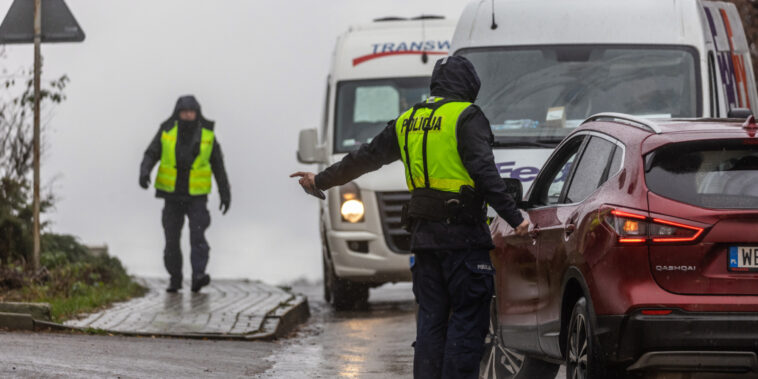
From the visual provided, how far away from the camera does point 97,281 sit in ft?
49.6

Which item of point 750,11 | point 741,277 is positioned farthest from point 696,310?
point 750,11

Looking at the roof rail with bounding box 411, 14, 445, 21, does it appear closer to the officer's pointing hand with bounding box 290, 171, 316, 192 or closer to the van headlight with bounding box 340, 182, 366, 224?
the van headlight with bounding box 340, 182, 366, 224

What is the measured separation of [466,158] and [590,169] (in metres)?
0.63

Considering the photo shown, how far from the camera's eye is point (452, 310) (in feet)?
23.5

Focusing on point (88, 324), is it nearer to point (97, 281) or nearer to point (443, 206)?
point (97, 281)

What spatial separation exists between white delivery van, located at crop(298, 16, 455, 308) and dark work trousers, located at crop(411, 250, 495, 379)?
7926 mm

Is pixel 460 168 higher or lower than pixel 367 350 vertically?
higher

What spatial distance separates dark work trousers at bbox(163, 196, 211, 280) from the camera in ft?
50.7

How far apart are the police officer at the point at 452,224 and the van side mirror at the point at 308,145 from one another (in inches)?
345

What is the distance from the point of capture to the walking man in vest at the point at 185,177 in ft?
50.7

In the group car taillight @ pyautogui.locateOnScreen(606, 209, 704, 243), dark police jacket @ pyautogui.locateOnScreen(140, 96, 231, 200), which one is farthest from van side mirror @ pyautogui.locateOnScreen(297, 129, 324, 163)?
car taillight @ pyautogui.locateOnScreen(606, 209, 704, 243)

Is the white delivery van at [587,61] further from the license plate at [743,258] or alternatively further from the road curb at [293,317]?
the license plate at [743,258]

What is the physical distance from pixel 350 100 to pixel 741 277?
33.5 ft

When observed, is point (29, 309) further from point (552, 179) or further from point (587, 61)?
point (552, 179)
